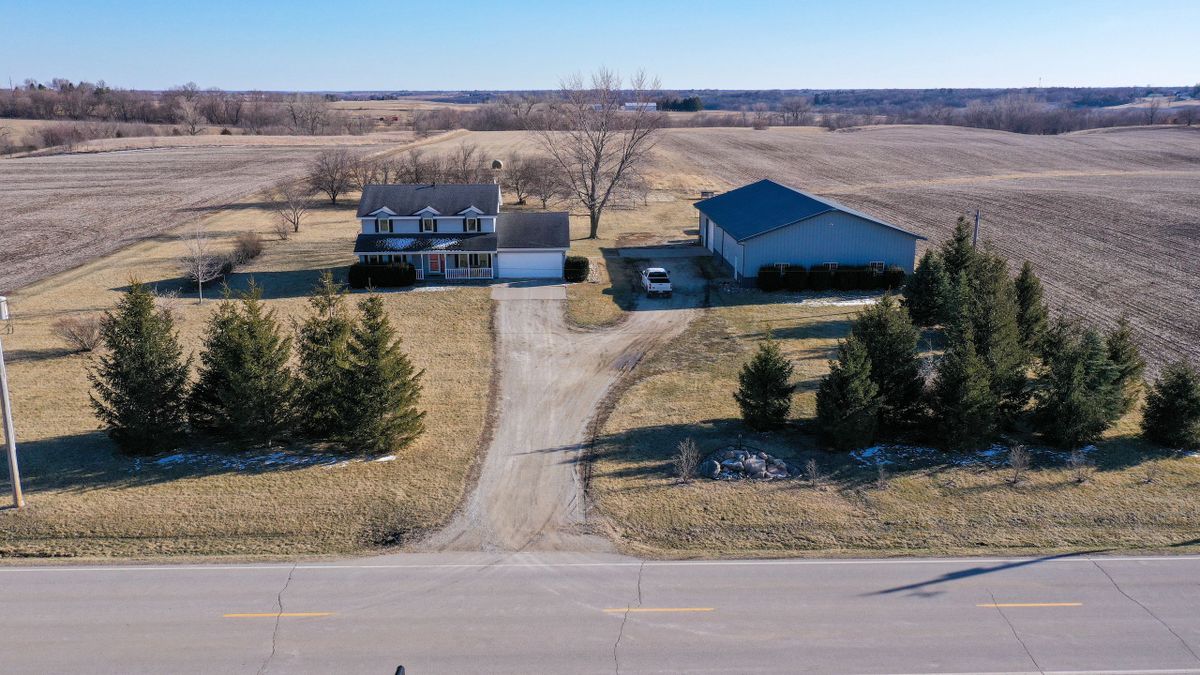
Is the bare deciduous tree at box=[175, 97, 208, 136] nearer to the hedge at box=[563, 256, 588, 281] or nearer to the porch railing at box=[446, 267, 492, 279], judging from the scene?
the porch railing at box=[446, 267, 492, 279]

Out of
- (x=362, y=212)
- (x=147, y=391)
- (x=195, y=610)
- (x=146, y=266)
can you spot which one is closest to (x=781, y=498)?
(x=195, y=610)

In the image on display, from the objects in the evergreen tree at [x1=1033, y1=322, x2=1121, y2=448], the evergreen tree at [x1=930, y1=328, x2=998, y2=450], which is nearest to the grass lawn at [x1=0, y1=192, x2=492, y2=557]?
the evergreen tree at [x1=930, y1=328, x2=998, y2=450]

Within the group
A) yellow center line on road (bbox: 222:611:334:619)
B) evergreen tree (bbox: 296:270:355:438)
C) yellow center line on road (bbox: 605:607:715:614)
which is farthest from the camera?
evergreen tree (bbox: 296:270:355:438)

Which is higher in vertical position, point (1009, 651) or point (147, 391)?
point (147, 391)

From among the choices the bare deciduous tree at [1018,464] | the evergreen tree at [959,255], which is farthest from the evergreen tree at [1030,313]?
the bare deciduous tree at [1018,464]

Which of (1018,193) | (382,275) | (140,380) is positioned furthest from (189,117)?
(140,380)

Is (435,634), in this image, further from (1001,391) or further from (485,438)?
(1001,391)
